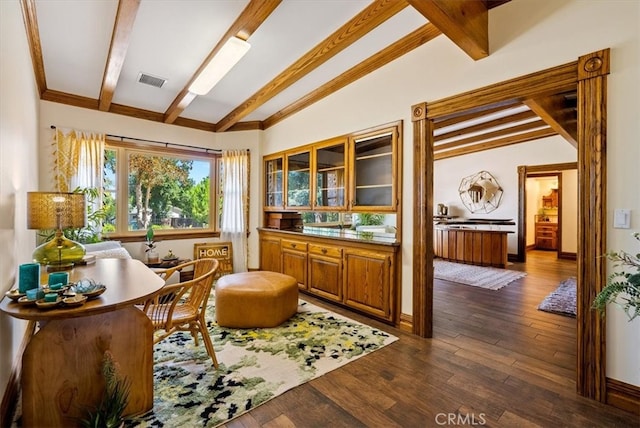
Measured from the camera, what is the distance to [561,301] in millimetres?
A: 3854

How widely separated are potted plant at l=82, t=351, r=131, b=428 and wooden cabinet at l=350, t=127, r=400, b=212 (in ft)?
8.51

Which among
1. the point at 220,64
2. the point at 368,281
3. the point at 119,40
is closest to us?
the point at 119,40

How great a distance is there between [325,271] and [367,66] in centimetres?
250

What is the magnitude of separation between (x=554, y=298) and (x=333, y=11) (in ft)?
14.4

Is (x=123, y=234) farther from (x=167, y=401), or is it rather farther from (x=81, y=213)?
(x=167, y=401)

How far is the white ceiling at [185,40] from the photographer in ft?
7.78

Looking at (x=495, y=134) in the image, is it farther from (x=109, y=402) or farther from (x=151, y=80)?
(x=109, y=402)

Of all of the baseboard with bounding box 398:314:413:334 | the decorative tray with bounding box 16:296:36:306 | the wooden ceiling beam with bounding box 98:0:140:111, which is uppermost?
the wooden ceiling beam with bounding box 98:0:140:111

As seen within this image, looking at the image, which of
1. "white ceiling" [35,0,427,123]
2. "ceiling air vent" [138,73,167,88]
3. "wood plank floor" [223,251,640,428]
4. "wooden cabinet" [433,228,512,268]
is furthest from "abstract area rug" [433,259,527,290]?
"ceiling air vent" [138,73,167,88]

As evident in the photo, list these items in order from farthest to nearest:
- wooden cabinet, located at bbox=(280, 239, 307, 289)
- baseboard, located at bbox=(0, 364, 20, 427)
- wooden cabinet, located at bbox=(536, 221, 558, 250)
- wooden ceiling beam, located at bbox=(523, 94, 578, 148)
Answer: wooden cabinet, located at bbox=(536, 221, 558, 250), wooden cabinet, located at bbox=(280, 239, 307, 289), wooden ceiling beam, located at bbox=(523, 94, 578, 148), baseboard, located at bbox=(0, 364, 20, 427)

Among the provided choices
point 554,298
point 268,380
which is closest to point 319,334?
point 268,380

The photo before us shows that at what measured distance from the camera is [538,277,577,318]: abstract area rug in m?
3.49

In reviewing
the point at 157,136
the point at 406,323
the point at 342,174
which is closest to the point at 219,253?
the point at 157,136

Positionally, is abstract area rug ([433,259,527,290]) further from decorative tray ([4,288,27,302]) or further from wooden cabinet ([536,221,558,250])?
decorative tray ([4,288,27,302])
